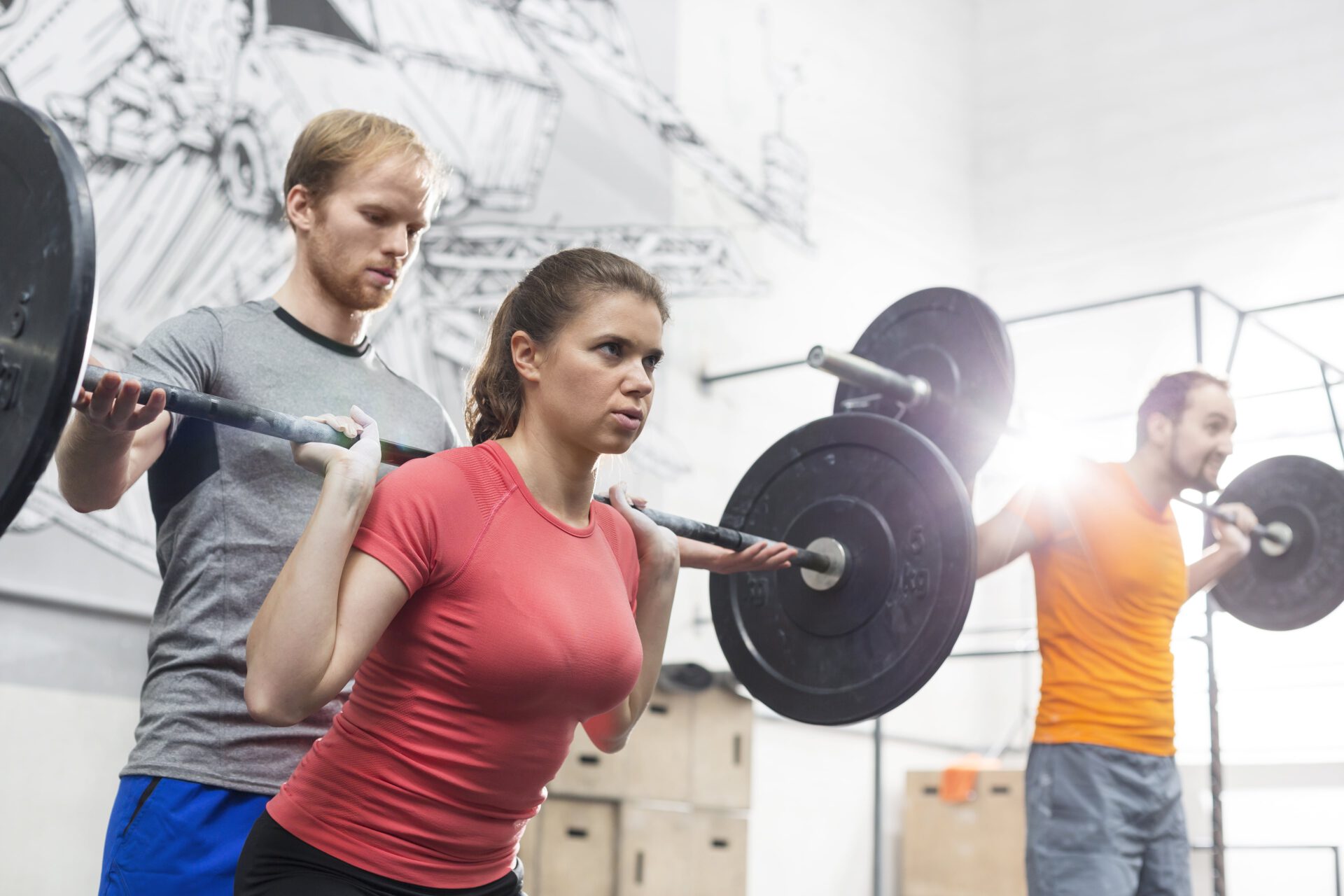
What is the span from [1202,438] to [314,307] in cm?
193

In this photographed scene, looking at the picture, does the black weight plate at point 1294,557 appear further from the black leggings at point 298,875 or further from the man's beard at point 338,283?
the black leggings at point 298,875

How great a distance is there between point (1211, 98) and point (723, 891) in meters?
4.64

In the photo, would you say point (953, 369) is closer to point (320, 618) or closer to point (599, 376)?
point (599, 376)

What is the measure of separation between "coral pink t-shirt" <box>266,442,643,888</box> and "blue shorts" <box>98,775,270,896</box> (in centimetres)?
23

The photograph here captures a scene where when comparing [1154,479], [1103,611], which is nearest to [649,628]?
[1103,611]

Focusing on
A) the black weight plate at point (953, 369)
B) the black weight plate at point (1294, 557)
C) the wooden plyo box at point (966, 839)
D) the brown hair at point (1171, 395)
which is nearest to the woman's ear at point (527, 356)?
the black weight plate at point (953, 369)

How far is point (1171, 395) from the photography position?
8.96ft

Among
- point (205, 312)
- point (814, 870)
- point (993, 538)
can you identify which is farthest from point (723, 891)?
point (205, 312)

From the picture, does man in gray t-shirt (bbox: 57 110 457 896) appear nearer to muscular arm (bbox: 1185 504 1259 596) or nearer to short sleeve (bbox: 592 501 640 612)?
short sleeve (bbox: 592 501 640 612)

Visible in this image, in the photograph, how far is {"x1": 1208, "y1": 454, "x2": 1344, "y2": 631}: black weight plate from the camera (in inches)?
131

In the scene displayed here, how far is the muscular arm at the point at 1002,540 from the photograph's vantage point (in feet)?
7.84

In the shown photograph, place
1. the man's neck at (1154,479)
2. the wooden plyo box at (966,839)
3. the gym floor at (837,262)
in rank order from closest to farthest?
the man's neck at (1154,479) → the gym floor at (837,262) → the wooden plyo box at (966,839)

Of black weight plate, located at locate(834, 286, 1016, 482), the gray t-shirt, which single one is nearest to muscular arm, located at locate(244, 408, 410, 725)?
the gray t-shirt

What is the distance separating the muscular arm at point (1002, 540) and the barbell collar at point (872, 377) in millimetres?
278
